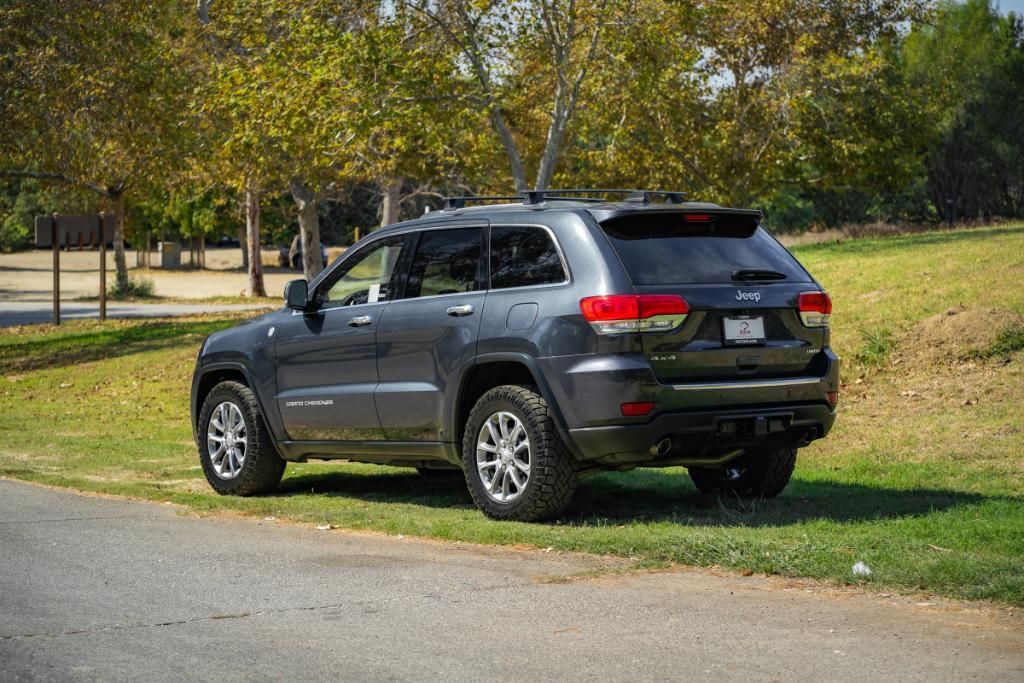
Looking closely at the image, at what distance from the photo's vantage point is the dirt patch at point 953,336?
14.3m

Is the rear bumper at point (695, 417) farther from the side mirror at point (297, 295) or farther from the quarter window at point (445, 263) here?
the side mirror at point (297, 295)

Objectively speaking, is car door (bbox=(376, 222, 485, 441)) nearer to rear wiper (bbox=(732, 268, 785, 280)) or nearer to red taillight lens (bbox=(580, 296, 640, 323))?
red taillight lens (bbox=(580, 296, 640, 323))

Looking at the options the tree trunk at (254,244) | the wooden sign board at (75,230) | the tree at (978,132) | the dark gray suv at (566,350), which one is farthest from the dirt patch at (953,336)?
the tree trunk at (254,244)

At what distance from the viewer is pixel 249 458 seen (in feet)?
33.4

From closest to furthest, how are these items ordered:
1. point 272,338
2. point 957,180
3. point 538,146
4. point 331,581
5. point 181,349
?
point 331,581
point 272,338
point 181,349
point 538,146
point 957,180

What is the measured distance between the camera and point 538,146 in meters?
31.8

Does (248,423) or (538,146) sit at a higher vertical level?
(538,146)

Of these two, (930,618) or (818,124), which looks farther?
(818,124)

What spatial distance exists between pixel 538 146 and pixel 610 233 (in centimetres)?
2397

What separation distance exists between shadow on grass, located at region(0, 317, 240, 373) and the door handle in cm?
1586

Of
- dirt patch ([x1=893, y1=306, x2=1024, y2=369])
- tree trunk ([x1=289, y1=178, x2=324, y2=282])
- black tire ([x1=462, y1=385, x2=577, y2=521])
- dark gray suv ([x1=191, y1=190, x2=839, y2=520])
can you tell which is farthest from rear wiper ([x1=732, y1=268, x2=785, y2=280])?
tree trunk ([x1=289, y1=178, x2=324, y2=282])

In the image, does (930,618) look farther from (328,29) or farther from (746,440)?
(328,29)

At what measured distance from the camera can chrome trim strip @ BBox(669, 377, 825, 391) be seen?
309 inches

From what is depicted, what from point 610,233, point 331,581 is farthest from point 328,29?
point 331,581
